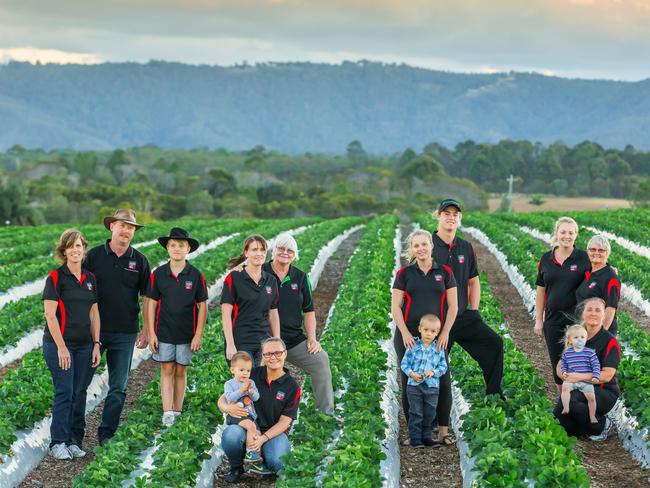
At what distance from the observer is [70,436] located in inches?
354

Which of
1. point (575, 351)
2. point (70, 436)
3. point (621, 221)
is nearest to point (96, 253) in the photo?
point (70, 436)

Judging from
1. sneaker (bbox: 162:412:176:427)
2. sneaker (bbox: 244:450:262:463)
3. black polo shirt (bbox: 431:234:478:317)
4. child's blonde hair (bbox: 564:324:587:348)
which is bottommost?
sneaker (bbox: 244:450:262:463)

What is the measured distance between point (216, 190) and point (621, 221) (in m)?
76.1

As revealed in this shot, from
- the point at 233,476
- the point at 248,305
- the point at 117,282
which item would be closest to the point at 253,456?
the point at 233,476

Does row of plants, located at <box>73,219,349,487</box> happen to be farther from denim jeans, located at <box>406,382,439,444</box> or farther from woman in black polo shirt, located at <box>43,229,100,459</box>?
denim jeans, located at <box>406,382,439,444</box>

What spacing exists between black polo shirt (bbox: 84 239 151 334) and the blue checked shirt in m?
2.59

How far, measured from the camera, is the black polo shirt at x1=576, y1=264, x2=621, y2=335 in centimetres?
955

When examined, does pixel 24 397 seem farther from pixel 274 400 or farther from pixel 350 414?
pixel 350 414

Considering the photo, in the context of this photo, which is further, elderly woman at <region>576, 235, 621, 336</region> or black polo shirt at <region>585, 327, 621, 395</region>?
elderly woman at <region>576, 235, 621, 336</region>

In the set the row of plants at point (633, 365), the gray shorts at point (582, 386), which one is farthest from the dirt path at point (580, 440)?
the gray shorts at point (582, 386)

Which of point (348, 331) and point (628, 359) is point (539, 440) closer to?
point (628, 359)

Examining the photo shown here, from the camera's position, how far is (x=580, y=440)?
9375mm

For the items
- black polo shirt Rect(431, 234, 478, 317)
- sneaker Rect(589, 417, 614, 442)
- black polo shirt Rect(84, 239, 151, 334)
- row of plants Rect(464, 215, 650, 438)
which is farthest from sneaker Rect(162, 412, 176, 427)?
row of plants Rect(464, 215, 650, 438)

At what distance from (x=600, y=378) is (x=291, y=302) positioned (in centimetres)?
302
